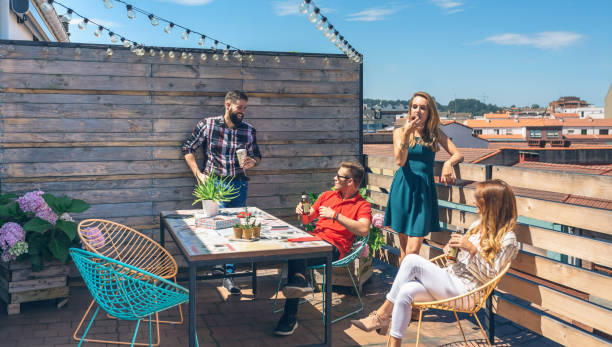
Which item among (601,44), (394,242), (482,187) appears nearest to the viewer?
(482,187)

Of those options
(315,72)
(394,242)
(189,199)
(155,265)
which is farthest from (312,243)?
(315,72)

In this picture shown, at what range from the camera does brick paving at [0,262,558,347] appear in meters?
4.03

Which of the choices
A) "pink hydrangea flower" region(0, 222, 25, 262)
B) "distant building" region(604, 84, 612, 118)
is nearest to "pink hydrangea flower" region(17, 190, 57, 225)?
"pink hydrangea flower" region(0, 222, 25, 262)

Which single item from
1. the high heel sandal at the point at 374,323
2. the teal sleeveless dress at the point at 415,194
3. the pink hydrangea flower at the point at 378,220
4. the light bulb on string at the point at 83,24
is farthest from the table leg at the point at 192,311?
the light bulb on string at the point at 83,24

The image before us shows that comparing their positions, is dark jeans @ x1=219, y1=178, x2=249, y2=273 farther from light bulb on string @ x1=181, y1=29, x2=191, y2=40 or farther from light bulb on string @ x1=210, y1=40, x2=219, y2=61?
light bulb on string @ x1=181, y1=29, x2=191, y2=40

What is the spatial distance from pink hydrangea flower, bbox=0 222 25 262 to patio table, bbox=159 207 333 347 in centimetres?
142

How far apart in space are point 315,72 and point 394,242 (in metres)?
2.08

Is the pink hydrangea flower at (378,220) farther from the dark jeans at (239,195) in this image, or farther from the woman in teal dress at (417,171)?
the dark jeans at (239,195)

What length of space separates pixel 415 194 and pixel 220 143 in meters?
2.06

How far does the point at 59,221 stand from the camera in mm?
4703

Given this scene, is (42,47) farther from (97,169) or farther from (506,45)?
(506,45)

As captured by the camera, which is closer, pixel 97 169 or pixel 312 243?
pixel 312 243

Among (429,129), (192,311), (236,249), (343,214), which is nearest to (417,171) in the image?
(429,129)

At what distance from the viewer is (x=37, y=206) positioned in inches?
183
